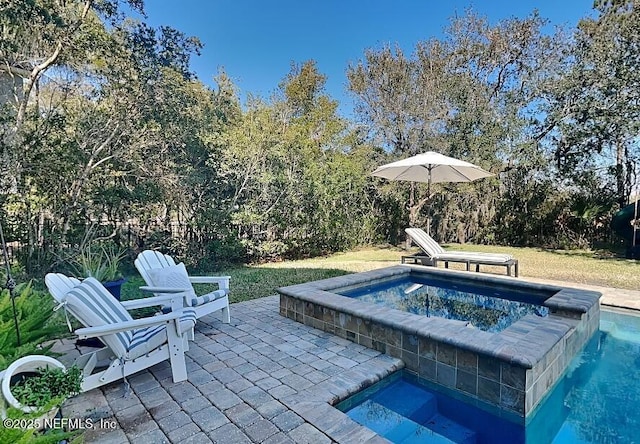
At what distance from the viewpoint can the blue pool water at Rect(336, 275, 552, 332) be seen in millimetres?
5336

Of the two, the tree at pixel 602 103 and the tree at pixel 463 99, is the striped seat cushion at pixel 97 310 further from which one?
the tree at pixel 602 103

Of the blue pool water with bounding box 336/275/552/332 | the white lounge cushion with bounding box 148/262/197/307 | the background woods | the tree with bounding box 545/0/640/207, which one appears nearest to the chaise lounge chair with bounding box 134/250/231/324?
the white lounge cushion with bounding box 148/262/197/307

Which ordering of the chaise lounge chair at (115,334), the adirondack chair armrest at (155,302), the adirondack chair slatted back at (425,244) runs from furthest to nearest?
the adirondack chair slatted back at (425,244)
the adirondack chair armrest at (155,302)
the chaise lounge chair at (115,334)

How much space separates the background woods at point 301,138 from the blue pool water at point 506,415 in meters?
6.99

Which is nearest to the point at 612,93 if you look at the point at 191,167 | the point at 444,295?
the point at 444,295

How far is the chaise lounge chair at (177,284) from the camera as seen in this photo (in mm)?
4434

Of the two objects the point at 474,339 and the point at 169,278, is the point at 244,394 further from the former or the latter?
the point at 169,278

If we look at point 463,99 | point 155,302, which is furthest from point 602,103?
point 155,302

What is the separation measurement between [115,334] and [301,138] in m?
8.49

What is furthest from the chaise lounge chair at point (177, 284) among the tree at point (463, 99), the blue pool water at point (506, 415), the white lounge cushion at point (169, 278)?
the tree at point (463, 99)

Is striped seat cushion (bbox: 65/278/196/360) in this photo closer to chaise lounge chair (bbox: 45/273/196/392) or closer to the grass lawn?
chaise lounge chair (bbox: 45/273/196/392)

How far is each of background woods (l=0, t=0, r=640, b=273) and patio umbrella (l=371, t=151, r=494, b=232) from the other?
7.67 feet

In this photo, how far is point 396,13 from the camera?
13.1 m

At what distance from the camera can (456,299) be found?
648 cm
